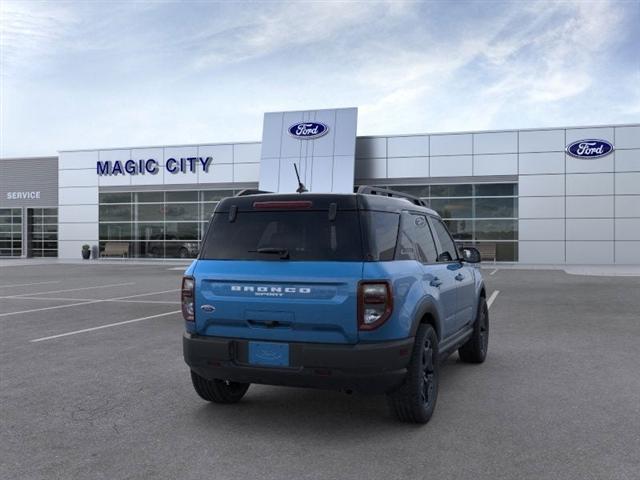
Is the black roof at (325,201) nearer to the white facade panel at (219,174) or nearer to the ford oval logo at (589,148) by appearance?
the ford oval logo at (589,148)

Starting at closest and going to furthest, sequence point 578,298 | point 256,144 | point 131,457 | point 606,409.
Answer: point 131,457 → point 606,409 → point 578,298 → point 256,144

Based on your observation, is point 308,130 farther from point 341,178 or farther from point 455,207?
point 455,207

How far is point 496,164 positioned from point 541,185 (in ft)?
7.63

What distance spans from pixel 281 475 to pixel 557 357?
15.7ft

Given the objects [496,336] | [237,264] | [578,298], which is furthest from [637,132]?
[237,264]

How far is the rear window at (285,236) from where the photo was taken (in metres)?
4.53

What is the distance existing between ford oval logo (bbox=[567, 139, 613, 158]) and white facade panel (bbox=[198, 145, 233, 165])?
1727cm

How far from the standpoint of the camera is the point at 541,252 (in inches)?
1148

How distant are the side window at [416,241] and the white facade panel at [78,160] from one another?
33.3 m

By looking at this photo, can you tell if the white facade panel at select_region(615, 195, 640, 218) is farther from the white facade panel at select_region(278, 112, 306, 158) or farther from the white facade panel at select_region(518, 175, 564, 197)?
the white facade panel at select_region(278, 112, 306, 158)

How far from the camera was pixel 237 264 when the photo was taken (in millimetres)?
4723

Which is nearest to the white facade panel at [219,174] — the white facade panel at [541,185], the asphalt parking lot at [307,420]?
the white facade panel at [541,185]

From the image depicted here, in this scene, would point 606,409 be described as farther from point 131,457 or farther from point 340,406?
point 131,457

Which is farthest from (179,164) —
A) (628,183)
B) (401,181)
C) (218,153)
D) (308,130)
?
(628,183)
